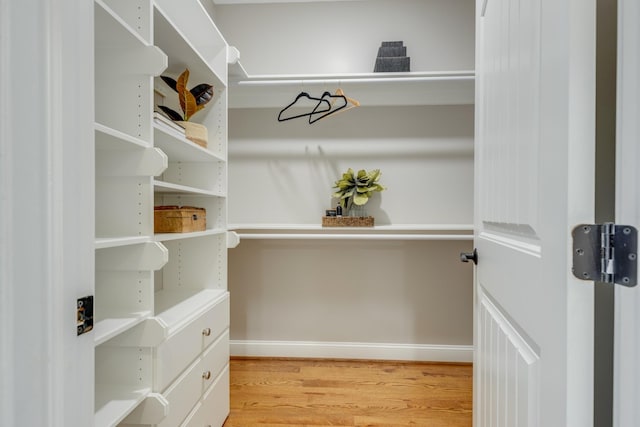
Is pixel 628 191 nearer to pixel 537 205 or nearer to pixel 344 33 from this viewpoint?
pixel 537 205

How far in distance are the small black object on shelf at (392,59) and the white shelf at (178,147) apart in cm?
114

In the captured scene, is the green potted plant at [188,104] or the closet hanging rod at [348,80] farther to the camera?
the closet hanging rod at [348,80]

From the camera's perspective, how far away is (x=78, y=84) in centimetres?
56

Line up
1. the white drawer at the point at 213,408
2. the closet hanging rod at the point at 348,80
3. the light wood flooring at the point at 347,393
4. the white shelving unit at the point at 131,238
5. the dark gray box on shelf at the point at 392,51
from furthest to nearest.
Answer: the dark gray box on shelf at the point at 392,51 < the closet hanging rod at the point at 348,80 < the light wood flooring at the point at 347,393 < the white drawer at the point at 213,408 < the white shelving unit at the point at 131,238

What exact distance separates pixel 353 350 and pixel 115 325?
1721 millimetres

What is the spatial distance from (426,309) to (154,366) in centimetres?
175

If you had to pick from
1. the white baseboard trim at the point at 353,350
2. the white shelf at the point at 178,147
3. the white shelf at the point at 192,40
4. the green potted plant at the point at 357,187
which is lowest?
the white baseboard trim at the point at 353,350

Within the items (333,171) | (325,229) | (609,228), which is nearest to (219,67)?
(333,171)

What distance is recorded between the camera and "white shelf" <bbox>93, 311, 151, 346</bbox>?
83 cm

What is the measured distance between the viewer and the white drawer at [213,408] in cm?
132

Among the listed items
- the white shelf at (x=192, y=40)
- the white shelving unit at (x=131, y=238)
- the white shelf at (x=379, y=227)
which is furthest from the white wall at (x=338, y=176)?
the white shelving unit at (x=131, y=238)

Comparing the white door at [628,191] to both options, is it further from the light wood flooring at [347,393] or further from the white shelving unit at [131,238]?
the light wood flooring at [347,393]

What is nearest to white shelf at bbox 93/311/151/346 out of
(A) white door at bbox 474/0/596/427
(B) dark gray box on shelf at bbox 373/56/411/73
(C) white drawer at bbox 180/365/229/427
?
(C) white drawer at bbox 180/365/229/427

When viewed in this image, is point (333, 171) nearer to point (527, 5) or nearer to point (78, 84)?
point (527, 5)
